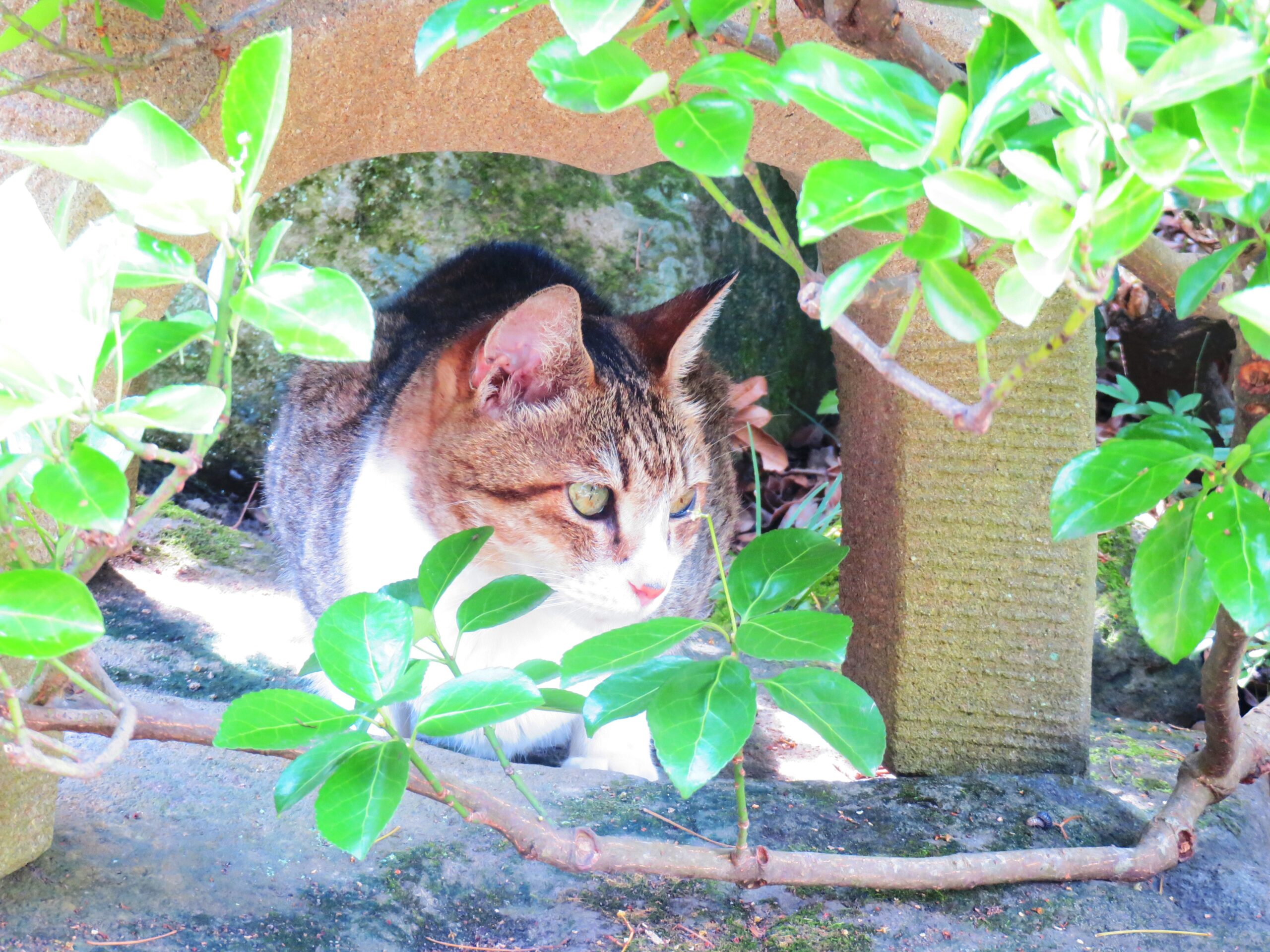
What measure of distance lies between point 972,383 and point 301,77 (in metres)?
1.19

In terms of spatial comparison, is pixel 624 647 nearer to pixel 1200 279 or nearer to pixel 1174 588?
pixel 1174 588

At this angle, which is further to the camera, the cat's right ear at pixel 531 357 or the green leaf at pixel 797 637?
the cat's right ear at pixel 531 357

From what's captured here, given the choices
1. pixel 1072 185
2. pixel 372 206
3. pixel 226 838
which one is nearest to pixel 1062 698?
pixel 226 838

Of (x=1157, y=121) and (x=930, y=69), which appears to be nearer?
(x=1157, y=121)

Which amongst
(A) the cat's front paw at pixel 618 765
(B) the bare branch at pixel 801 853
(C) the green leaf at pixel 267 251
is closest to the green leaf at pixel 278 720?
(B) the bare branch at pixel 801 853

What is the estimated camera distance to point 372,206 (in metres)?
3.55

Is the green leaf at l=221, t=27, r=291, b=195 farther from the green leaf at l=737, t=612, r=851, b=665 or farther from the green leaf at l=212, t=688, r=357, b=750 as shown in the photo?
the green leaf at l=737, t=612, r=851, b=665

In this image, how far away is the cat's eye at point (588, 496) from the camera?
67.9 inches

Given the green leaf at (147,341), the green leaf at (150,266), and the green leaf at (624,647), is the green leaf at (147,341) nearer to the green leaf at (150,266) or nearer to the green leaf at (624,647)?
the green leaf at (150,266)

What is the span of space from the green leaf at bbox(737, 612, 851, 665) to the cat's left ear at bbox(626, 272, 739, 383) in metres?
0.89

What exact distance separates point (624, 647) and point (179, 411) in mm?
485

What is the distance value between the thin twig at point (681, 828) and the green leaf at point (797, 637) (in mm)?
593

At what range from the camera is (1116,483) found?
95 cm

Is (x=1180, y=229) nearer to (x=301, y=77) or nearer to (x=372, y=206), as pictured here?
(x=372, y=206)
